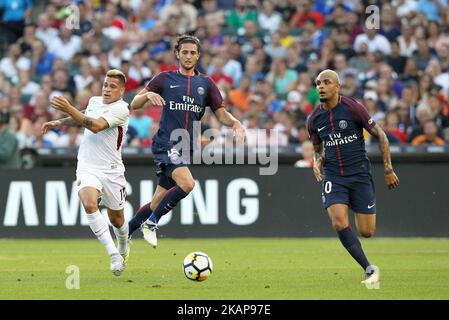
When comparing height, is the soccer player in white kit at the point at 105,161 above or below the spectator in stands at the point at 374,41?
below

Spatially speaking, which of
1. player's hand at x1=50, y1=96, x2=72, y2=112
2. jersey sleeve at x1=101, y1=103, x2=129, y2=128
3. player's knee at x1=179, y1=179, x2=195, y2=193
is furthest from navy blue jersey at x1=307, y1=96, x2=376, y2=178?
player's hand at x1=50, y1=96, x2=72, y2=112

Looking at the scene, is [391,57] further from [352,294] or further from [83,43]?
[352,294]

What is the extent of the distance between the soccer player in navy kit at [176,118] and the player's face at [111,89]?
128 centimetres

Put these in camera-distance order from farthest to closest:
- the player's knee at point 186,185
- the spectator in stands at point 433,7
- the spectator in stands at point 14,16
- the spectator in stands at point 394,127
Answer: the spectator in stands at point 14,16 < the spectator in stands at point 433,7 < the spectator in stands at point 394,127 < the player's knee at point 186,185

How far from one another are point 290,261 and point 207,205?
5.15m

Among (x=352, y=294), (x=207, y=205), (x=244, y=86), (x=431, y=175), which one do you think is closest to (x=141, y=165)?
(x=207, y=205)

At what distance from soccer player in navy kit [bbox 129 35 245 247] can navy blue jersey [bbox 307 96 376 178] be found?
157 centimetres

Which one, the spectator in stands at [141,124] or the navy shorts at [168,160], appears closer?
the navy shorts at [168,160]

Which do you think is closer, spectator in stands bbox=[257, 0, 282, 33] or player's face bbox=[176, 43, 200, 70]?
player's face bbox=[176, 43, 200, 70]

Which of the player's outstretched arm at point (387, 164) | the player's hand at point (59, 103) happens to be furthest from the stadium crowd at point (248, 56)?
the player's hand at point (59, 103)

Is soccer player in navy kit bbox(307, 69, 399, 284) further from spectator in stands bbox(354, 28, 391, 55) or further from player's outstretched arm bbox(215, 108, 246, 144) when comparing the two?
spectator in stands bbox(354, 28, 391, 55)

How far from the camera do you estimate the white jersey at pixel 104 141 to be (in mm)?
13266

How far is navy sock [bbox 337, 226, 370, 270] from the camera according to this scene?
12742 millimetres

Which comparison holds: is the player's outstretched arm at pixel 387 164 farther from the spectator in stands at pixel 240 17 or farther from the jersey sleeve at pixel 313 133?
the spectator in stands at pixel 240 17
